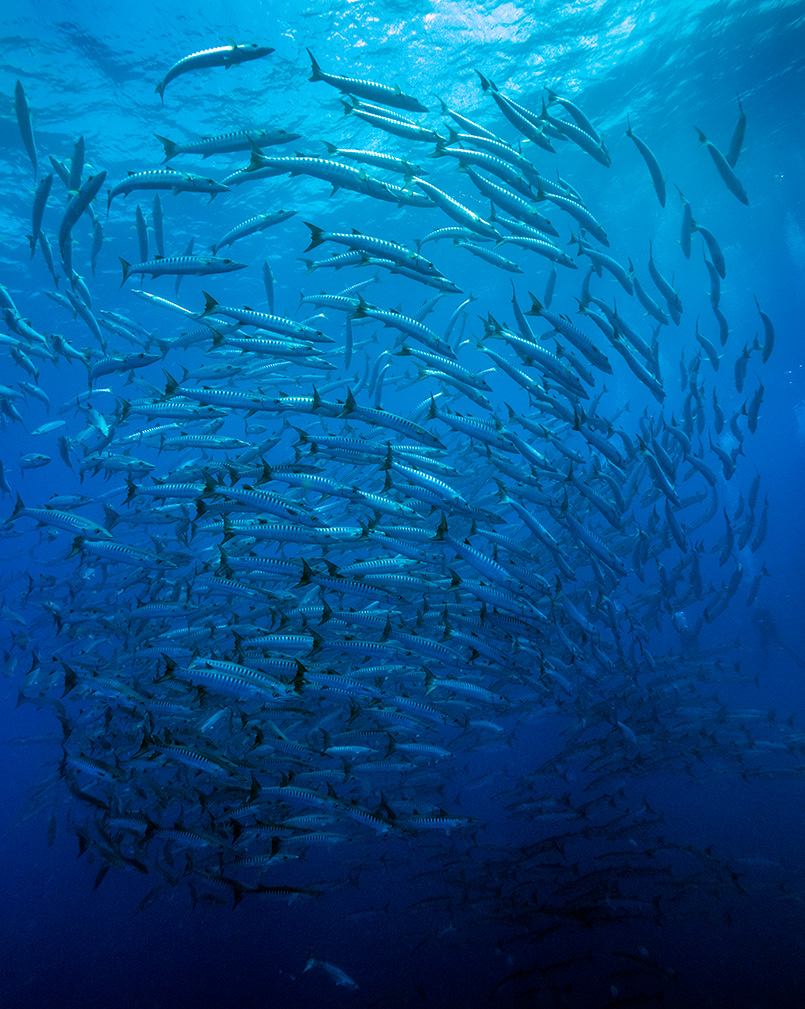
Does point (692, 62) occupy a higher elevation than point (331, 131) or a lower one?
higher

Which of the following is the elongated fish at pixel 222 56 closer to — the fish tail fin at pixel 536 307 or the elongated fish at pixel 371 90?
the elongated fish at pixel 371 90

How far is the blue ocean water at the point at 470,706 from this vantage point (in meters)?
5.72

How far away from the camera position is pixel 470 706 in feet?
21.1

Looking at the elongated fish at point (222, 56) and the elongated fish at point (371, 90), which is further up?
the elongated fish at point (371, 90)

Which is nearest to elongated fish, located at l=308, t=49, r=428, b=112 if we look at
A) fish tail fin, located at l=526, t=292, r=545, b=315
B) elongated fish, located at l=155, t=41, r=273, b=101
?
elongated fish, located at l=155, t=41, r=273, b=101

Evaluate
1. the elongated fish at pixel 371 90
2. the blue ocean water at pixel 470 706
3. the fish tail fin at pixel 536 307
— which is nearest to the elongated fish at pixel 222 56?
the elongated fish at pixel 371 90

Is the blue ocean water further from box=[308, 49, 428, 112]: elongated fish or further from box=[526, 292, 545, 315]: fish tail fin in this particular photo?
box=[308, 49, 428, 112]: elongated fish

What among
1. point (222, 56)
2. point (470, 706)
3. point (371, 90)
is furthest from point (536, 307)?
point (470, 706)

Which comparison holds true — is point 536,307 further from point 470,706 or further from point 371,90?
point 470,706

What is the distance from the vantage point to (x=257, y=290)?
27844 millimetres

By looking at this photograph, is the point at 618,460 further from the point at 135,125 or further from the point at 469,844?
the point at 135,125

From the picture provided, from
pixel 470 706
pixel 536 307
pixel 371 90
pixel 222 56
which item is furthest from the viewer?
pixel 470 706

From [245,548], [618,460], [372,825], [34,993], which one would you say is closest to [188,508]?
[245,548]

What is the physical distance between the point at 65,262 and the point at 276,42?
510 inches
